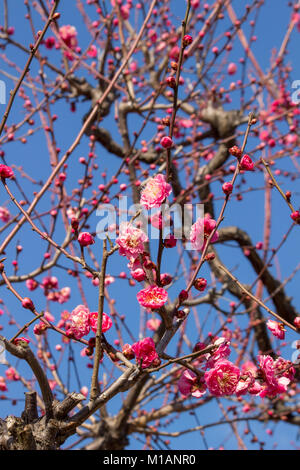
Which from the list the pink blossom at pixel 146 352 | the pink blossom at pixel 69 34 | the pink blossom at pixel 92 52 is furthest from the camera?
the pink blossom at pixel 92 52

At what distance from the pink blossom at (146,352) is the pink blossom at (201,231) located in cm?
39

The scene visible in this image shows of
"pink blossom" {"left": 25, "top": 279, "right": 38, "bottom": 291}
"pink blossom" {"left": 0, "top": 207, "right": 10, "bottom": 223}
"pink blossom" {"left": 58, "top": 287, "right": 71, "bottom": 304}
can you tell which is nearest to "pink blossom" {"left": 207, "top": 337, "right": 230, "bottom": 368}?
"pink blossom" {"left": 25, "top": 279, "right": 38, "bottom": 291}

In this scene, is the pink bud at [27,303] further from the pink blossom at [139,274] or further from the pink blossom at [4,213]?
the pink blossom at [4,213]

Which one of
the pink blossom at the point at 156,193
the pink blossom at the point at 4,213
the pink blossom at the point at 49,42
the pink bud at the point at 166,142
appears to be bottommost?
the pink blossom at the point at 156,193

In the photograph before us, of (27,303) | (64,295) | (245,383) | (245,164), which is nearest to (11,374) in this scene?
(64,295)

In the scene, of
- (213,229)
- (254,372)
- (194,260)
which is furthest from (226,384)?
(194,260)

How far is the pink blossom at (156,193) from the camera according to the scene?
1729 mm

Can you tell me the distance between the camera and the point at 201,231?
176 cm

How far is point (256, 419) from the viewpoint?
13.2 ft

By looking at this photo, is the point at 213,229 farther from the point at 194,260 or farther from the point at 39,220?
the point at 194,260

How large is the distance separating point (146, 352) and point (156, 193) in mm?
550

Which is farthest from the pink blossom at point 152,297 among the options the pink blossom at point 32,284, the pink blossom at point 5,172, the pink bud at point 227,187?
the pink blossom at point 32,284

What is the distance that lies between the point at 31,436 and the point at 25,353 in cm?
25
